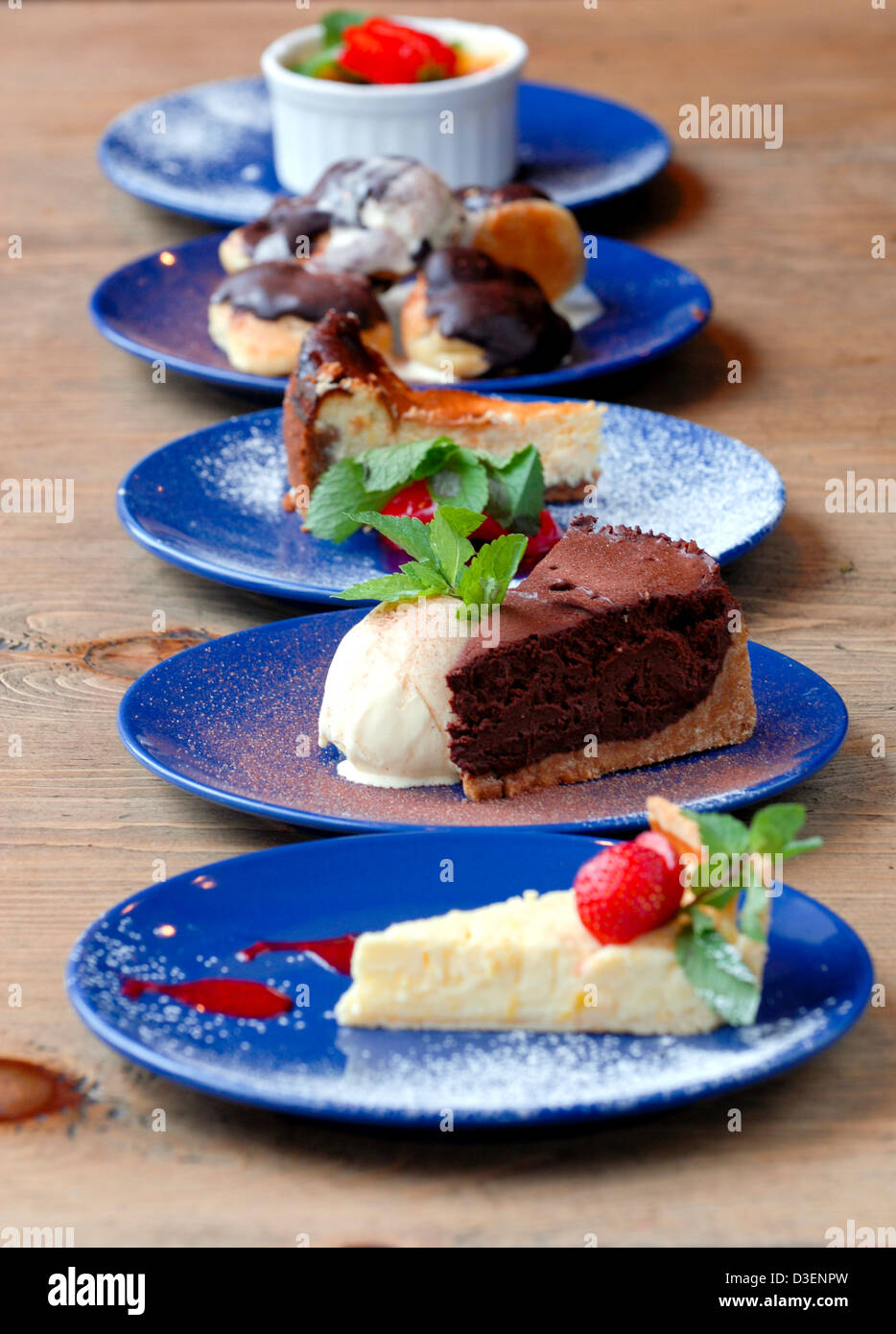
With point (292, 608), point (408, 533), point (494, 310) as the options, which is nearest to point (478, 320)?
point (494, 310)

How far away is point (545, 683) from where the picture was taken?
1.31 metres

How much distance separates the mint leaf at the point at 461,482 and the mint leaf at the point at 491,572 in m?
0.30

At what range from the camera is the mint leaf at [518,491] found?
64.2 inches

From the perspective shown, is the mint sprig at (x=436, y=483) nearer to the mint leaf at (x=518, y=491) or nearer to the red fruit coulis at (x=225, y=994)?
the mint leaf at (x=518, y=491)

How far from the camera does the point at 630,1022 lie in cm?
98

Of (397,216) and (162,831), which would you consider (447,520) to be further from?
(397,216)

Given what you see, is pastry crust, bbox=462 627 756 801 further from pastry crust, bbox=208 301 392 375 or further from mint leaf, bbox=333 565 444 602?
pastry crust, bbox=208 301 392 375

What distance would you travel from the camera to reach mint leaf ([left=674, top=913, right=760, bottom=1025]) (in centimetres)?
95

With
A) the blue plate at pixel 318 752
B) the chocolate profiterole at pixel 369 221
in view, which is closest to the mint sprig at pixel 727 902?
the blue plate at pixel 318 752

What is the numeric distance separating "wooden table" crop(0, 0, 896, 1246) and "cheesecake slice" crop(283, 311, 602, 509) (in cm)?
22

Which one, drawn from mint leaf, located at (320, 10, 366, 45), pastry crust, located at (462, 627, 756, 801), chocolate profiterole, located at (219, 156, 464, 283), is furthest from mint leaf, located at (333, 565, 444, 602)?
mint leaf, located at (320, 10, 366, 45)

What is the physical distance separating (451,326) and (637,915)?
1.11 meters

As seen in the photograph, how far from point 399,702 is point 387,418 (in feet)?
1.82

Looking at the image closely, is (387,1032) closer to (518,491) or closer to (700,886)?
(700,886)
